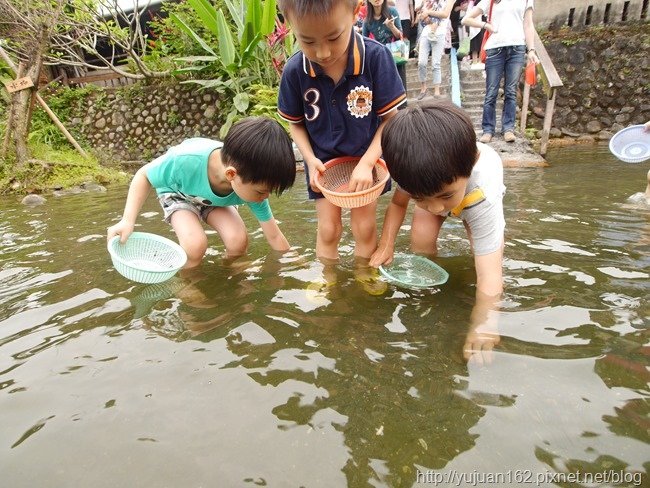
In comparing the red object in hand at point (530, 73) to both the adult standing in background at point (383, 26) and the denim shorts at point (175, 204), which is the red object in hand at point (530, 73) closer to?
the adult standing in background at point (383, 26)

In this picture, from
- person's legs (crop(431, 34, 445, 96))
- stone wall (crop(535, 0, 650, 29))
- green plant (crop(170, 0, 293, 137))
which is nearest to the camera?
person's legs (crop(431, 34, 445, 96))

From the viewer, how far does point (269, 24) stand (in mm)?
7109

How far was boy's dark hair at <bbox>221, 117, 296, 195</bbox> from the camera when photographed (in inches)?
80.3

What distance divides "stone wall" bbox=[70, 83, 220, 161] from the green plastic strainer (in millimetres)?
7072

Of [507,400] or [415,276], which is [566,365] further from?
[415,276]

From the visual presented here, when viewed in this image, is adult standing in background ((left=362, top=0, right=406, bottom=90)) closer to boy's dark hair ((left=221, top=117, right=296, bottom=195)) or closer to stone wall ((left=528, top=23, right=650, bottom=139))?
stone wall ((left=528, top=23, right=650, bottom=139))

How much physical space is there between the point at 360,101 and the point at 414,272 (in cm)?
90

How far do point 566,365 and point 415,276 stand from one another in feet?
2.98

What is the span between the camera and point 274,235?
8.79 ft

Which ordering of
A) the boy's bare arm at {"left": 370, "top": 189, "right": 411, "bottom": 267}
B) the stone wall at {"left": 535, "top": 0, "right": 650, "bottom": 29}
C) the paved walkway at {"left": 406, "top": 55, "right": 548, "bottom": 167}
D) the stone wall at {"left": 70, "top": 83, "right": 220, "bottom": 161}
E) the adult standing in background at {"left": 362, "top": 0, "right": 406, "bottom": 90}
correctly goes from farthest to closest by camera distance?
the stone wall at {"left": 70, "top": 83, "right": 220, "bottom": 161}
the stone wall at {"left": 535, "top": 0, "right": 650, "bottom": 29}
the adult standing in background at {"left": 362, "top": 0, "right": 406, "bottom": 90}
the paved walkway at {"left": 406, "top": 55, "right": 548, "bottom": 167}
the boy's bare arm at {"left": 370, "top": 189, "right": 411, "bottom": 267}

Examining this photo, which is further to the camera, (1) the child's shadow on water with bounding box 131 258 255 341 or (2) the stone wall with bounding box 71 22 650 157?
(2) the stone wall with bounding box 71 22 650 157

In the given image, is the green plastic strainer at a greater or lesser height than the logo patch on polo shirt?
lesser

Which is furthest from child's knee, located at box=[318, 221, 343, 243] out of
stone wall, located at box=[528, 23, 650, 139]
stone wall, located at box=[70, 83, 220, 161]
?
stone wall, located at box=[528, 23, 650, 139]

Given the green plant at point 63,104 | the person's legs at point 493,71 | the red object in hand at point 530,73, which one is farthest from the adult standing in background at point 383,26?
the green plant at point 63,104
